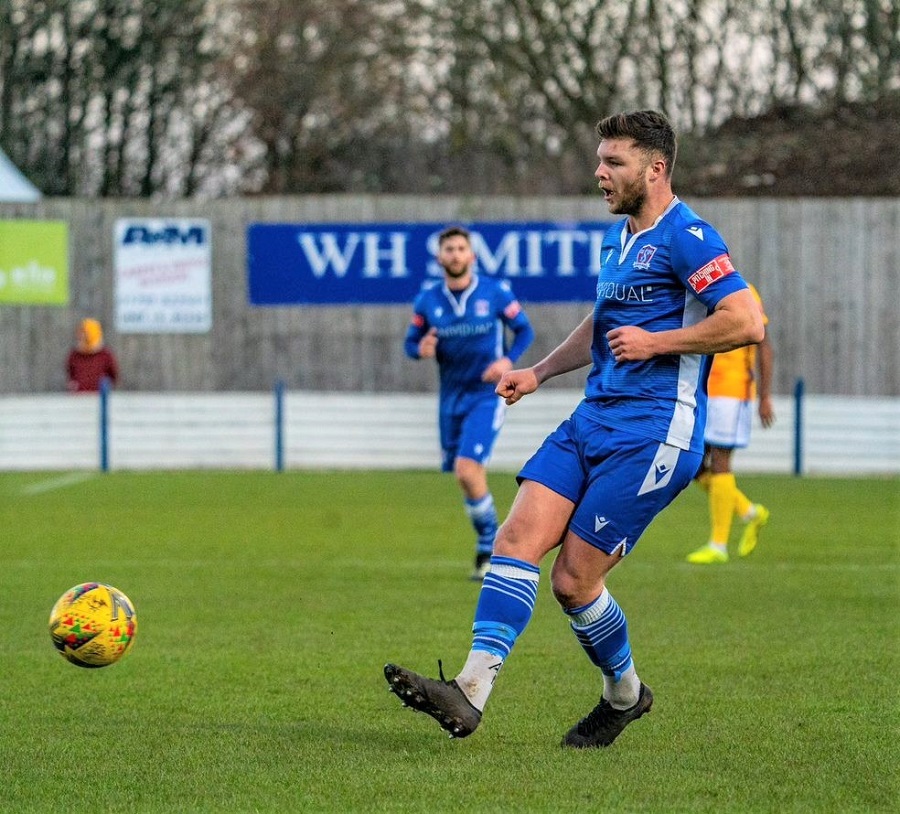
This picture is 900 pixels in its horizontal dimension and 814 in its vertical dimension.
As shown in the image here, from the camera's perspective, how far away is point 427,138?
33.4 meters

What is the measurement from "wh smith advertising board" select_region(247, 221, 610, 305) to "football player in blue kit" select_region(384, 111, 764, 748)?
56.4 ft

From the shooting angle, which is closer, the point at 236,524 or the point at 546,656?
the point at 546,656

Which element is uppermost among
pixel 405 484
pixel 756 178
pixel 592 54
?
pixel 592 54

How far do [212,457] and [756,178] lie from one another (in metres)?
10.9

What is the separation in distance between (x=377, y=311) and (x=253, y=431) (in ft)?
9.73

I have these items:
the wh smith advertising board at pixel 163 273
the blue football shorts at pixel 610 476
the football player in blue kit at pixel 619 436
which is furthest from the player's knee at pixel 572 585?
the wh smith advertising board at pixel 163 273

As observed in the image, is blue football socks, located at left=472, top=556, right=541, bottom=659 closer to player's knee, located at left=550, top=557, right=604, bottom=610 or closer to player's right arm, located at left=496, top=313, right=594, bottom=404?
player's knee, located at left=550, top=557, right=604, bottom=610

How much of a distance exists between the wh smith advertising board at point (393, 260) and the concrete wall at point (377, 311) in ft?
0.54

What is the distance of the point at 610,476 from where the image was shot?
5926 mm

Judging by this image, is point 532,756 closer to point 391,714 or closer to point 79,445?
point 391,714

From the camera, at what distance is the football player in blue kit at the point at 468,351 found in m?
11.4

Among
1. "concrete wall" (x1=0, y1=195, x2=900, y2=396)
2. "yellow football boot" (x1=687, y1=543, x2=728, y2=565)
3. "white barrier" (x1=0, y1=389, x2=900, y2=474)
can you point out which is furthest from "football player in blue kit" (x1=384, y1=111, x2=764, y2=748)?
"concrete wall" (x1=0, y1=195, x2=900, y2=396)

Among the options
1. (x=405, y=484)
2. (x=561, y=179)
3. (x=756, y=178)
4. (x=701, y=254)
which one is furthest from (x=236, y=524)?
(x=561, y=179)

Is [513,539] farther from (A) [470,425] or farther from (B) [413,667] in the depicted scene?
(A) [470,425]
